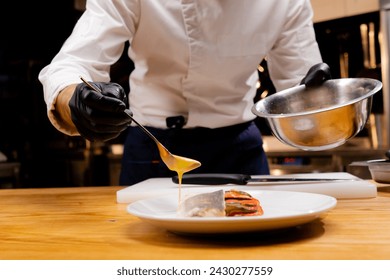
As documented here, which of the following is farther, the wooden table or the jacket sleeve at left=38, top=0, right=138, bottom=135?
the jacket sleeve at left=38, top=0, right=138, bottom=135

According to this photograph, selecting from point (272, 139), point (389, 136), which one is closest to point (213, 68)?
point (389, 136)

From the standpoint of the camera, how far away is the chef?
141 cm

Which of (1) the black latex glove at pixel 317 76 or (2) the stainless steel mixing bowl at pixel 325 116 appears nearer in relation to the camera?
(2) the stainless steel mixing bowl at pixel 325 116

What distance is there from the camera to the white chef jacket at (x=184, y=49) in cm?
141

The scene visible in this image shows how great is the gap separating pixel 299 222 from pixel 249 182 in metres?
0.54

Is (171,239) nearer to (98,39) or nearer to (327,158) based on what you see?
(98,39)

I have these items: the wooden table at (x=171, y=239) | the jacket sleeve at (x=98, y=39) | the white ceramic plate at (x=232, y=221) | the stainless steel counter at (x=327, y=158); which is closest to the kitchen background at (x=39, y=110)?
the stainless steel counter at (x=327, y=158)

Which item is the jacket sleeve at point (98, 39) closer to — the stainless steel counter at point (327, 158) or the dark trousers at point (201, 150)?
the dark trousers at point (201, 150)

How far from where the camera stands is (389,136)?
295 cm

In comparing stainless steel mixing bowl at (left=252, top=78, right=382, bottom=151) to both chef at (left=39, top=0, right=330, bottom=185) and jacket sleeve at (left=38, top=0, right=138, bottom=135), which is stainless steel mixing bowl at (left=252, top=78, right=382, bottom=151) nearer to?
chef at (left=39, top=0, right=330, bottom=185)

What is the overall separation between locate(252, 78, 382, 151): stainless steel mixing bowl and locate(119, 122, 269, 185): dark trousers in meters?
0.30

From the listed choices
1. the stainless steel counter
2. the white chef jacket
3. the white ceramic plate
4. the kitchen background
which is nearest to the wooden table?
the white ceramic plate

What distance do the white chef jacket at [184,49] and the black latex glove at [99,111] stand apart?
29 centimetres
